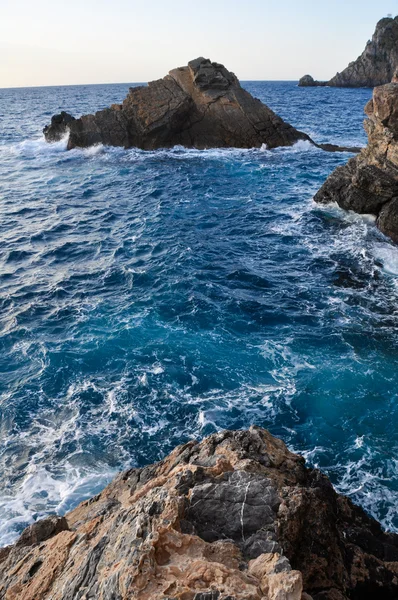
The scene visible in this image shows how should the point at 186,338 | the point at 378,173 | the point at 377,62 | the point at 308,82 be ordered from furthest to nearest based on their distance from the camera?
the point at 308,82 < the point at 377,62 < the point at 378,173 < the point at 186,338

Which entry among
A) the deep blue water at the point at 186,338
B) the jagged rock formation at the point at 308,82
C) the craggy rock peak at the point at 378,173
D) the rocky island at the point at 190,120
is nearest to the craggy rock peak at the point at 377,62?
the jagged rock formation at the point at 308,82

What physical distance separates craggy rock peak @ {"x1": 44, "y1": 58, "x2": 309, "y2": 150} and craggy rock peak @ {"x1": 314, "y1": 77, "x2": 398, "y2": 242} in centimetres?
2277

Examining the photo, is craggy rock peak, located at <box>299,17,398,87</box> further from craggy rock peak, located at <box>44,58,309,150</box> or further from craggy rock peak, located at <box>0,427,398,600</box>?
craggy rock peak, located at <box>0,427,398,600</box>

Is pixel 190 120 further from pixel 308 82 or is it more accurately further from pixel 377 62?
pixel 308 82

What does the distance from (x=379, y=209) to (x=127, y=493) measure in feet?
84.6

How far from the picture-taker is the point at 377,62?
147 metres

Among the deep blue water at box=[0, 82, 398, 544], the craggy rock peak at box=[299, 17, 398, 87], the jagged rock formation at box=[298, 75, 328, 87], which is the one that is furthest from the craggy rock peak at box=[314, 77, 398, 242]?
the jagged rock formation at box=[298, 75, 328, 87]

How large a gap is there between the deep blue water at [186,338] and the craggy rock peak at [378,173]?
Answer: 3.72 feet

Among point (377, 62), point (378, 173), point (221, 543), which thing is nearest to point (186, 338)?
point (221, 543)

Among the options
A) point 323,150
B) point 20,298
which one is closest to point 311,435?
point 20,298

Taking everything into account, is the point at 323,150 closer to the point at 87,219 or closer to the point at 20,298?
the point at 87,219

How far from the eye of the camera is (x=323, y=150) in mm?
53094

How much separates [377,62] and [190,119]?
12445 centimetres

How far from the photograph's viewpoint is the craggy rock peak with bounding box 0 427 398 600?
620cm
